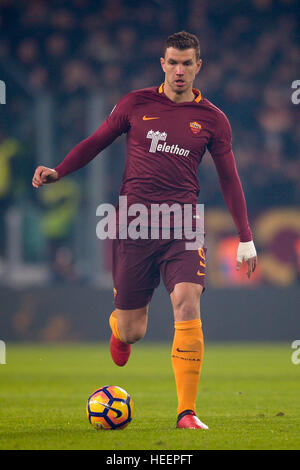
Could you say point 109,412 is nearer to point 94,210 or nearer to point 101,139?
point 101,139

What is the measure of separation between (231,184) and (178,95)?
69 cm

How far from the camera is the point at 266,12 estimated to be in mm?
18359

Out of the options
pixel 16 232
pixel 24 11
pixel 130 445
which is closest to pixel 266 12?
pixel 24 11

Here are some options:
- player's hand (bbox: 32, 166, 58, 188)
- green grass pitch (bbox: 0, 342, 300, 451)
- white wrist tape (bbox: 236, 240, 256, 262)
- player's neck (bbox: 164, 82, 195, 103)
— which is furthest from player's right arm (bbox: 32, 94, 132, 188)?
green grass pitch (bbox: 0, 342, 300, 451)

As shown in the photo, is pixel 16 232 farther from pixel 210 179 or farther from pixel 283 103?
pixel 283 103

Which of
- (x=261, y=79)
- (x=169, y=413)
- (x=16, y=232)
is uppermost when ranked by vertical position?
(x=261, y=79)

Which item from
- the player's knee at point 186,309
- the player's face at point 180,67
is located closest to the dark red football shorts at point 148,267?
the player's knee at point 186,309

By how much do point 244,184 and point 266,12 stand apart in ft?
16.9

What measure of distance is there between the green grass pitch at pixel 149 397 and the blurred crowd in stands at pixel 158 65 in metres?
3.01

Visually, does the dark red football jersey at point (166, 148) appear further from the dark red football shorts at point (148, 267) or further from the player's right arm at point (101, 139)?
the dark red football shorts at point (148, 267)

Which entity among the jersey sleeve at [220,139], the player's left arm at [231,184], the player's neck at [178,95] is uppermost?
the player's neck at [178,95]

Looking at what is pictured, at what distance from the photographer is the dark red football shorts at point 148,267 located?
222 inches

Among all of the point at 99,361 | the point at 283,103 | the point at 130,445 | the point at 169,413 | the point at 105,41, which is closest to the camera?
the point at 130,445

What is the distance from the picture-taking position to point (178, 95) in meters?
5.89
